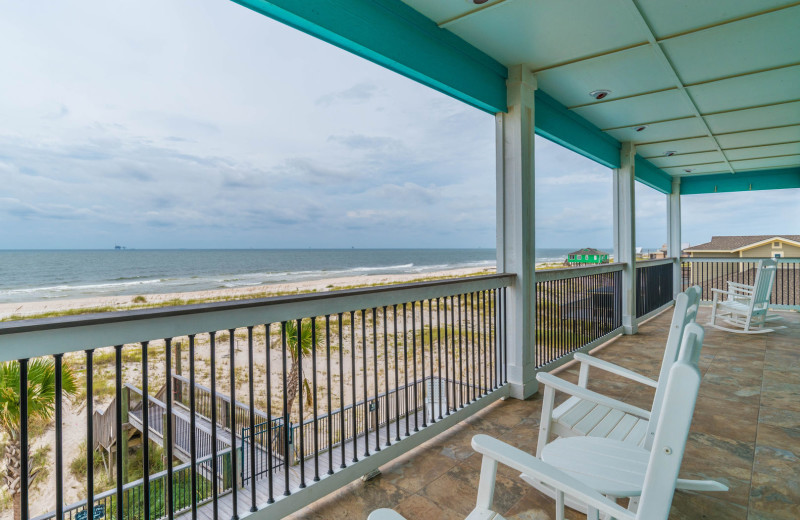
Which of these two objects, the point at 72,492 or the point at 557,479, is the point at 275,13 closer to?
the point at 557,479

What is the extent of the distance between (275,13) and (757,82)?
12.5 ft

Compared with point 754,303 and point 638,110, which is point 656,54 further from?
point 754,303

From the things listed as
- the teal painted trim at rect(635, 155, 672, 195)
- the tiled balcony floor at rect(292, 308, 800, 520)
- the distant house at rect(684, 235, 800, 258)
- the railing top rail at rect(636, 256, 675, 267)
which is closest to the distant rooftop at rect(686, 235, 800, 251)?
the distant house at rect(684, 235, 800, 258)

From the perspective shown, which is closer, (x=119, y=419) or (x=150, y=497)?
(x=119, y=419)

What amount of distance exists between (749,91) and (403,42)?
3231 mm

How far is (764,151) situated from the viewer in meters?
5.40

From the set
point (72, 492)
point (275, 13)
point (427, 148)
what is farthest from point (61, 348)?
point (427, 148)

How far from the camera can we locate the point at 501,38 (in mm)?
2582

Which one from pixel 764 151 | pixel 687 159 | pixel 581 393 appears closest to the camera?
pixel 581 393

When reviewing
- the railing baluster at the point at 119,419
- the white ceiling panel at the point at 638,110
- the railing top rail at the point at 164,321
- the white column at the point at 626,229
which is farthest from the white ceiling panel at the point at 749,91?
the railing baluster at the point at 119,419

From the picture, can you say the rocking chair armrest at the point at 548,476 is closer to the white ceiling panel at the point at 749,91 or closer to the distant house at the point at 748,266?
the white ceiling panel at the point at 749,91

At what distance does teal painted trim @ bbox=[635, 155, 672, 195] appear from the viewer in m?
5.95

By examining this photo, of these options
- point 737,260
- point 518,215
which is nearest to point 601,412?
point 518,215

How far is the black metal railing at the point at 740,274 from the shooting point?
6945 millimetres
